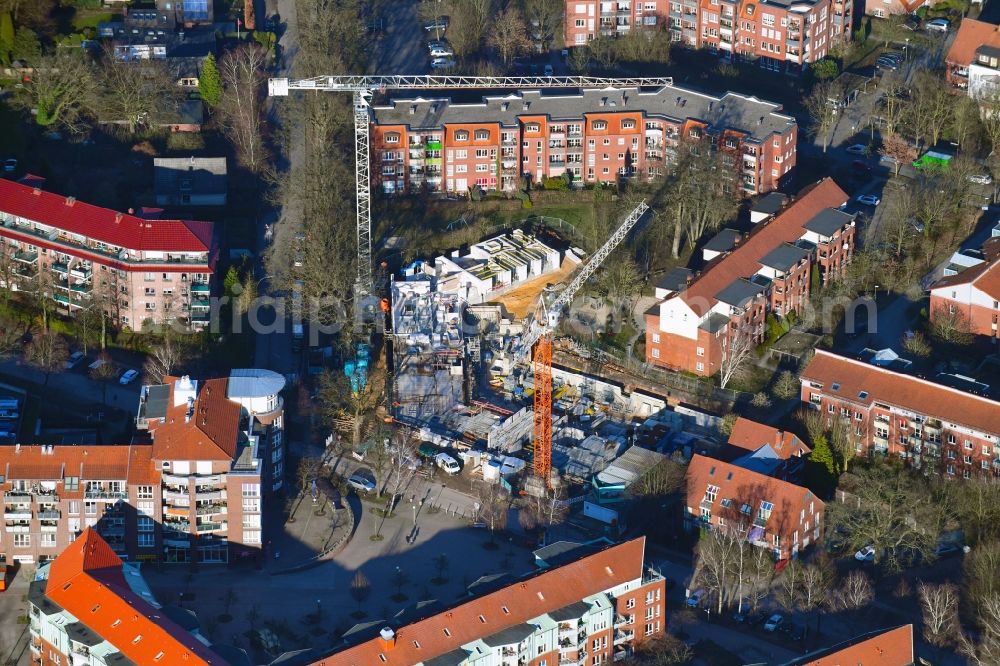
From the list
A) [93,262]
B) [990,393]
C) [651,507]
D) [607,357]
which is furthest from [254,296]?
[990,393]

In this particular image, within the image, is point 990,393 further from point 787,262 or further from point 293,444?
point 293,444

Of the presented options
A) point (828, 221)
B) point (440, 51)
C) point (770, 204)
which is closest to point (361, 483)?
point (770, 204)

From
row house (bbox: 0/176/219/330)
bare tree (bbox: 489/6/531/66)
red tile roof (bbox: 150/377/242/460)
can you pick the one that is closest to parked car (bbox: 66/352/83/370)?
row house (bbox: 0/176/219/330)

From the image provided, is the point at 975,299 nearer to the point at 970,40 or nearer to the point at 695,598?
the point at 695,598

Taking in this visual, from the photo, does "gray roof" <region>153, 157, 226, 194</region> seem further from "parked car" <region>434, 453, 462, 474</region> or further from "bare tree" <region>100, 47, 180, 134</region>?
"parked car" <region>434, 453, 462, 474</region>

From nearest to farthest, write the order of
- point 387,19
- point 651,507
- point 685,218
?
point 651,507 → point 685,218 → point 387,19

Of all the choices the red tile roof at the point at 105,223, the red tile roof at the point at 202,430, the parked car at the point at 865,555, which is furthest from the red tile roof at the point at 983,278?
the red tile roof at the point at 105,223
